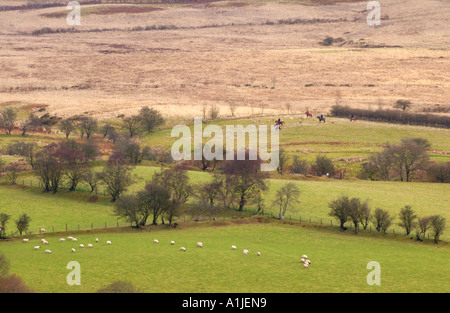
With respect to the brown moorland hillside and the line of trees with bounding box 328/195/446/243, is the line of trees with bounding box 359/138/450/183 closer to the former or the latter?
the line of trees with bounding box 328/195/446/243

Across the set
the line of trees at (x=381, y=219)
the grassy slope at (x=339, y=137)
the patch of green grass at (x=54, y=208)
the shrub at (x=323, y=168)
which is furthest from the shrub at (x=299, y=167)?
the patch of green grass at (x=54, y=208)

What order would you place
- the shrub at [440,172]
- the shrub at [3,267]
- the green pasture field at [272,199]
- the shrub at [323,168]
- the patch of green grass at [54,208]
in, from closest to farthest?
the shrub at [3,267]
the patch of green grass at [54,208]
the green pasture field at [272,199]
the shrub at [440,172]
the shrub at [323,168]

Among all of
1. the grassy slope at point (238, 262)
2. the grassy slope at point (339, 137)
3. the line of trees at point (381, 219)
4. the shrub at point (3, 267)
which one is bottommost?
the grassy slope at point (238, 262)

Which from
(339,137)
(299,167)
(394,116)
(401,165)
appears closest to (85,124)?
(299,167)

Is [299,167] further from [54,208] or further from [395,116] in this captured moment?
[395,116]

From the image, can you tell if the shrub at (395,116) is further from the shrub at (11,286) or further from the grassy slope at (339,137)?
the shrub at (11,286)

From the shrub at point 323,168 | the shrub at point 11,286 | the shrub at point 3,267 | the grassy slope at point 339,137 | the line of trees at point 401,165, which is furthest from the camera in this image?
the grassy slope at point 339,137

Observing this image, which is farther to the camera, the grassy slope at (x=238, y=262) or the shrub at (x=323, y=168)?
the shrub at (x=323, y=168)
